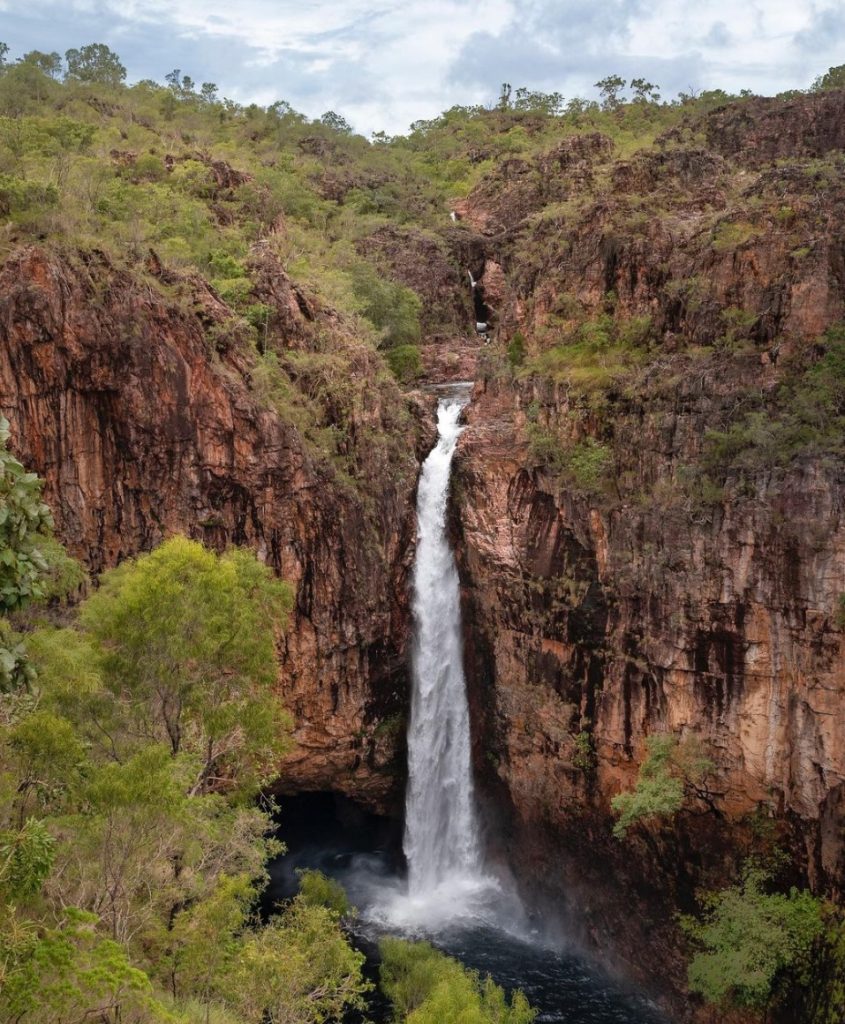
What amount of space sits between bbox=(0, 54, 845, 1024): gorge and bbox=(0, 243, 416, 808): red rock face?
8 centimetres

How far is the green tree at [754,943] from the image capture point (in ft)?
59.5

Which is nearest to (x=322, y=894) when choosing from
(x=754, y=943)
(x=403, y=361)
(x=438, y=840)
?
(x=438, y=840)

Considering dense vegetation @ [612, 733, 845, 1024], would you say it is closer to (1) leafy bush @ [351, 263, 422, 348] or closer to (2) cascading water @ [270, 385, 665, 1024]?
(2) cascading water @ [270, 385, 665, 1024]

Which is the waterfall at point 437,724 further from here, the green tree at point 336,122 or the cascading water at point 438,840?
the green tree at point 336,122

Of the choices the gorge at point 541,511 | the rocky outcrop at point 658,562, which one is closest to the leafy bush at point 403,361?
the gorge at point 541,511

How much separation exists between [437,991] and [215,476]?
12.9 metres

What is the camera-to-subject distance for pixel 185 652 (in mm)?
14297

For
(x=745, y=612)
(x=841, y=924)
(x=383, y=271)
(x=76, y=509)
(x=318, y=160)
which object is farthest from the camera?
(x=318, y=160)

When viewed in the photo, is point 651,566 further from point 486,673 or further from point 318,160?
point 318,160

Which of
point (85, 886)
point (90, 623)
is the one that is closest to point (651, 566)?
point (90, 623)

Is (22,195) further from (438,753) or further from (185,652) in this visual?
(438,753)

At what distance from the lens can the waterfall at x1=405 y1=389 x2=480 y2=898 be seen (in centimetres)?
2506

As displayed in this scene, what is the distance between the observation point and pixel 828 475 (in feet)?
61.0

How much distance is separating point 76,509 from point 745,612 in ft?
51.3
